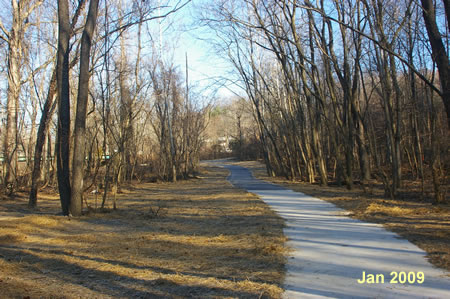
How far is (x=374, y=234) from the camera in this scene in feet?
18.8

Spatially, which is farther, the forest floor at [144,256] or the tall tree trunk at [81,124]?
the tall tree trunk at [81,124]

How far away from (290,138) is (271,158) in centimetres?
695

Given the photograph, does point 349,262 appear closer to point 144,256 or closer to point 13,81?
point 144,256

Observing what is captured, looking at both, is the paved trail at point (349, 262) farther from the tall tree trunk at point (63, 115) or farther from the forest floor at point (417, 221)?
the tall tree trunk at point (63, 115)

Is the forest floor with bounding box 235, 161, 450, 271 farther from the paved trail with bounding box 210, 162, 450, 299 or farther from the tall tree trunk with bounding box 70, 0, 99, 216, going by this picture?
the tall tree trunk with bounding box 70, 0, 99, 216

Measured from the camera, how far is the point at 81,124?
843cm

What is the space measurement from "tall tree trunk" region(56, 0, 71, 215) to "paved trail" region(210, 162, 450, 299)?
5.35 meters

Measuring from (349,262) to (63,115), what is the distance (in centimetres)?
715

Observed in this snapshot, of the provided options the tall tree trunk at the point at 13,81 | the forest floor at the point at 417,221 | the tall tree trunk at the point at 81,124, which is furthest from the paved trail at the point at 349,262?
the tall tree trunk at the point at 13,81

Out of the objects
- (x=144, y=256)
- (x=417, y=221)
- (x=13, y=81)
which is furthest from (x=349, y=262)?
(x=13, y=81)

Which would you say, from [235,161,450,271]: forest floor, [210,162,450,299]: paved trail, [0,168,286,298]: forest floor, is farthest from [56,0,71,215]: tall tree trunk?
[235,161,450,271]: forest floor

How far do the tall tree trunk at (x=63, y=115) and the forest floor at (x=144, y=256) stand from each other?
86 centimetres

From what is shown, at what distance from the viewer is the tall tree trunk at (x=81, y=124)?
8.40 meters

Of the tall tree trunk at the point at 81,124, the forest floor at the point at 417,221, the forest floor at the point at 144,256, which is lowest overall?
the forest floor at the point at 144,256
